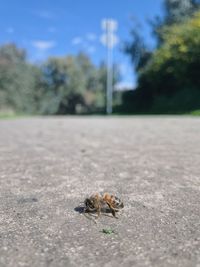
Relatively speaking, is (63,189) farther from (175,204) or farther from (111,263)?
(111,263)

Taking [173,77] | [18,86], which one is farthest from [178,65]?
[18,86]

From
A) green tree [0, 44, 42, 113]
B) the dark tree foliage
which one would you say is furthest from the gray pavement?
green tree [0, 44, 42, 113]

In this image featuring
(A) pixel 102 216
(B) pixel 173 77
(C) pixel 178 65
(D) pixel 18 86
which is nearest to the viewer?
(A) pixel 102 216

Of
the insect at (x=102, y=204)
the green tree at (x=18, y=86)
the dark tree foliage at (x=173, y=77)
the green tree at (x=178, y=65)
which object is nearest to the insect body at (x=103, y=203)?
the insect at (x=102, y=204)

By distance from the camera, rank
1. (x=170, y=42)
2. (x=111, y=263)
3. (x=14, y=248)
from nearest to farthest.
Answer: (x=111, y=263) < (x=14, y=248) < (x=170, y=42)

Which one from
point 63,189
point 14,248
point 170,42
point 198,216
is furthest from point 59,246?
point 170,42

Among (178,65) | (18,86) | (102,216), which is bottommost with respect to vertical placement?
(102,216)

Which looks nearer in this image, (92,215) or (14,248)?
(14,248)

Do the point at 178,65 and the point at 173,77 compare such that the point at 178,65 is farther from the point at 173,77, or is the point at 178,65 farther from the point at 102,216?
the point at 102,216
